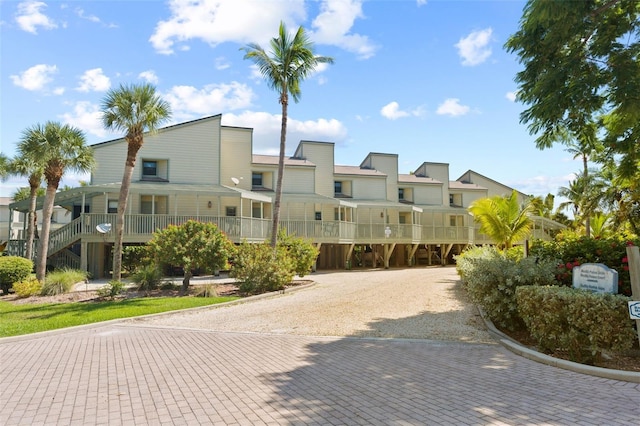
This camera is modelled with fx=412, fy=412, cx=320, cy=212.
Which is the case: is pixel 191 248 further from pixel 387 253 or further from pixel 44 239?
pixel 387 253

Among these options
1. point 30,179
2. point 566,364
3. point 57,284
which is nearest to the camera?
point 566,364

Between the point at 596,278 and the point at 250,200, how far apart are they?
21.5 meters

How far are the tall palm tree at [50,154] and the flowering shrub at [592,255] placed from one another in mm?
19573

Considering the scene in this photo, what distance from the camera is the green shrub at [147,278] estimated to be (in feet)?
54.4

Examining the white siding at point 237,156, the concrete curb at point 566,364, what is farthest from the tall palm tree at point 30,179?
the concrete curb at point 566,364

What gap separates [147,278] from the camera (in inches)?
653

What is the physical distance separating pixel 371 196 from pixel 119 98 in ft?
70.4

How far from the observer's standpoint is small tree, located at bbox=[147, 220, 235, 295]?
1550 centimetres

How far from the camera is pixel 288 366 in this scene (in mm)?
6609

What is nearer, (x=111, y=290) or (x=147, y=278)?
(x=111, y=290)

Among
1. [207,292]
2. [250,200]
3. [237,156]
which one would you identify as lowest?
[207,292]

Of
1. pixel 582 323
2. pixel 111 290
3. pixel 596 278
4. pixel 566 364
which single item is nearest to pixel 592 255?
pixel 596 278

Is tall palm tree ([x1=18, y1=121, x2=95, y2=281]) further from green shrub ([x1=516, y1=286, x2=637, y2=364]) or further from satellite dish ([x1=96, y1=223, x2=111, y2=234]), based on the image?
green shrub ([x1=516, y1=286, x2=637, y2=364])

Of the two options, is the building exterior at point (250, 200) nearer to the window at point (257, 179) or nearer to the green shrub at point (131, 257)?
the window at point (257, 179)
